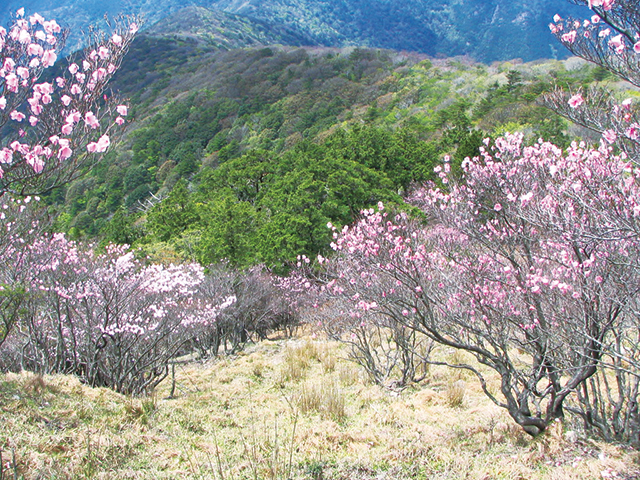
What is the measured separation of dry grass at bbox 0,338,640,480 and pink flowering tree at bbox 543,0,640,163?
253cm

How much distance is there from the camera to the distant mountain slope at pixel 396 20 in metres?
142

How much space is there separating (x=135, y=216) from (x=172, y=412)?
4110 centimetres

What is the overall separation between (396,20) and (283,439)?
189 meters

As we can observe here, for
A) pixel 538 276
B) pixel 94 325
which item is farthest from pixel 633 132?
pixel 94 325

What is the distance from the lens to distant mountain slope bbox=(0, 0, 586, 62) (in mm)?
141500

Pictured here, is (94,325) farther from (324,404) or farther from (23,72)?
(23,72)

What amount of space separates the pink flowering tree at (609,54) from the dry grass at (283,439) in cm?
253

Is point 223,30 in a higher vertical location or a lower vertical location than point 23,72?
higher

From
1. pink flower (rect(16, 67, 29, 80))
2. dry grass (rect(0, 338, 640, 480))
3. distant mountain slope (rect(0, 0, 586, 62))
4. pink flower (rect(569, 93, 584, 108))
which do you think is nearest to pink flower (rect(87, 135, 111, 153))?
pink flower (rect(16, 67, 29, 80))

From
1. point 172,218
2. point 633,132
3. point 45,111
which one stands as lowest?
point 633,132

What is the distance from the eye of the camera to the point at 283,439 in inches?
196

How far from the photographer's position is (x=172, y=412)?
5.94 meters

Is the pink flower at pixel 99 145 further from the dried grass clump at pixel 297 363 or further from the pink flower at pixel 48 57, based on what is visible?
the dried grass clump at pixel 297 363

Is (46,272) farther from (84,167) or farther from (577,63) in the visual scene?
(577,63)
